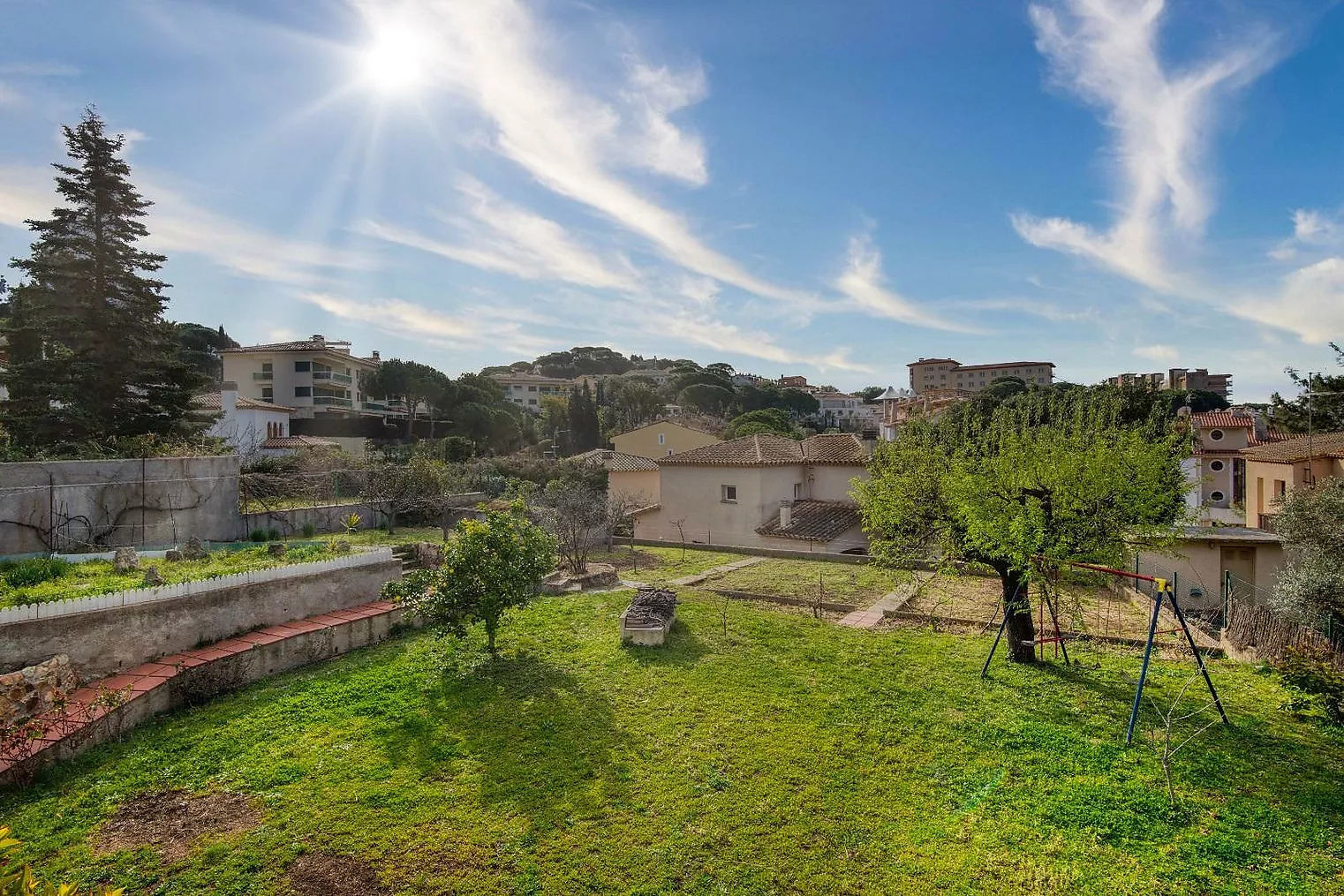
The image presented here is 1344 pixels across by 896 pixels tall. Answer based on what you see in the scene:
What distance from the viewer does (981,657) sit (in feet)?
34.9

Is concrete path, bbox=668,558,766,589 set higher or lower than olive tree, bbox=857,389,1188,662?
lower

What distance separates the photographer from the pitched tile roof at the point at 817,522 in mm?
23344

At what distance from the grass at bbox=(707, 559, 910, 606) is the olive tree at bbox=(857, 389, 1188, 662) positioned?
4.50 meters

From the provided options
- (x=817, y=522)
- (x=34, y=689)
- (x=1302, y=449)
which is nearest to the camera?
(x=34, y=689)

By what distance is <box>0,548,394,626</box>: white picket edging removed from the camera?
7742mm

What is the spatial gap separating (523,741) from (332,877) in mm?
2464

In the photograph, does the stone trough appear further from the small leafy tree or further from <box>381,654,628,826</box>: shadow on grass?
the small leafy tree

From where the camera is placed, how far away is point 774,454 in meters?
26.6

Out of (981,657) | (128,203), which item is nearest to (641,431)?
(128,203)

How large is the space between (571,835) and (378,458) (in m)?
22.8

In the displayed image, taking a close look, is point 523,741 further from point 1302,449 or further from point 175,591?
point 1302,449

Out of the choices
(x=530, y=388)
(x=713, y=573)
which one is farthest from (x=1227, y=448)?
(x=530, y=388)

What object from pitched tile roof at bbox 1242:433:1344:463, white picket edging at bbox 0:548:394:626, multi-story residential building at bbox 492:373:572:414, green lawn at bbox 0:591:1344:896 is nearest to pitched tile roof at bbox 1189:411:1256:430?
pitched tile roof at bbox 1242:433:1344:463

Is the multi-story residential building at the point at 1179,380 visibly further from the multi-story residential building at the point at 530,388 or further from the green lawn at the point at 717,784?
the multi-story residential building at the point at 530,388
